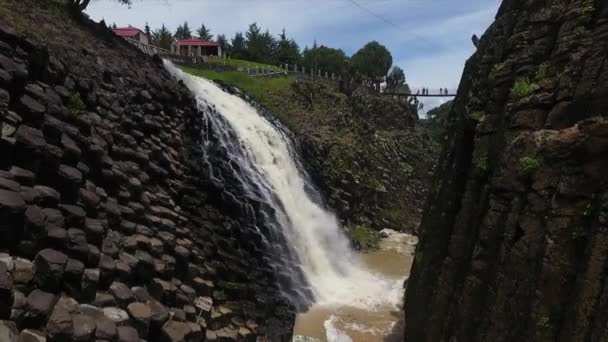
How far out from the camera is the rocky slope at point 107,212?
711cm

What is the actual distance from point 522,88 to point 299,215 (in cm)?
1287

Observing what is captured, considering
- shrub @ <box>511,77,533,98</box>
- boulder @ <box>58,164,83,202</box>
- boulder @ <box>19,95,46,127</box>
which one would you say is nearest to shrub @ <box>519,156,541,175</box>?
shrub @ <box>511,77,533,98</box>

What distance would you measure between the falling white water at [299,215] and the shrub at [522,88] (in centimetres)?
890

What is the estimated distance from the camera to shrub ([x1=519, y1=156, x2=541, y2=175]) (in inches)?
306

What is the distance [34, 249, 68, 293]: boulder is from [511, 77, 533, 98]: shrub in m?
8.41

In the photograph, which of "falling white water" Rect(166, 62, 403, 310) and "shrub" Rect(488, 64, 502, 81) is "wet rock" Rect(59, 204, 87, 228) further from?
"falling white water" Rect(166, 62, 403, 310)

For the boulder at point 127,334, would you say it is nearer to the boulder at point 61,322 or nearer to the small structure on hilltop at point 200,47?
the boulder at point 61,322

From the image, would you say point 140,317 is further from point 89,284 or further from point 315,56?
point 315,56

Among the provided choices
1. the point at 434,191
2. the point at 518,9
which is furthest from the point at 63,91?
the point at 518,9

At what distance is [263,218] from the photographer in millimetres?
16766

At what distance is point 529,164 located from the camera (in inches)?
309

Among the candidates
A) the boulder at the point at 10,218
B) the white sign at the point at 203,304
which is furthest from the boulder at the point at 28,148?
the white sign at the point at 203,304

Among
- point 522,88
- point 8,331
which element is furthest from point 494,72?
point 8,331

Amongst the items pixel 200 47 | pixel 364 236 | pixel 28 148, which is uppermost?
pixel 200 47
